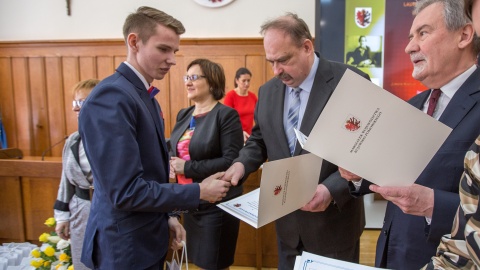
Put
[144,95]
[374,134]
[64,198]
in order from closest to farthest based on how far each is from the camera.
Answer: [374,134]
[144,95]
[64,198]

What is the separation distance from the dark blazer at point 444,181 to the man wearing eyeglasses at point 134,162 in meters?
0.66

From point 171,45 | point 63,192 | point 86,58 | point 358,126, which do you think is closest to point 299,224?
point 358,126

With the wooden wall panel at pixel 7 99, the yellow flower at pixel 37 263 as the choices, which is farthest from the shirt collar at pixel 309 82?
the wooden wall panel at pixel 7 99

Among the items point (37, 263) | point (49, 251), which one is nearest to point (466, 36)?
point (49, 251)

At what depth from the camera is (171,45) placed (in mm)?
1396

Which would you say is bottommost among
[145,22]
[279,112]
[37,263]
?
[37,263]

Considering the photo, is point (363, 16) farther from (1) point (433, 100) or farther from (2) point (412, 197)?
(2) point (412, 197)

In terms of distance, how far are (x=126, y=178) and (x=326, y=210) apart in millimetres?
825

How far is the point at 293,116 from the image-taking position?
1576 mm

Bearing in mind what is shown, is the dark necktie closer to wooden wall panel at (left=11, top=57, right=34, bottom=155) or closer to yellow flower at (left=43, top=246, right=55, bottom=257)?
yellow flower at (left=43, top=246, right=55, bottom=257)

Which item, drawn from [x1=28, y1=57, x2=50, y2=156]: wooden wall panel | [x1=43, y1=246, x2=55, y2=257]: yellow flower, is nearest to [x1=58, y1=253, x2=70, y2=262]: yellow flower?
[x1=43, y1=246, x2=55, y2=257]: yellow flower

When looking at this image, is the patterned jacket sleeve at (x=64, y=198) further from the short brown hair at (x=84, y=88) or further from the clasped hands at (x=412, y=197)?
the clasped hands at (x=412, y=197)

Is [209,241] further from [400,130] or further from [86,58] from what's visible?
[86,58]

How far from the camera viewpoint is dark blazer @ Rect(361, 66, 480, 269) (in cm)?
96
